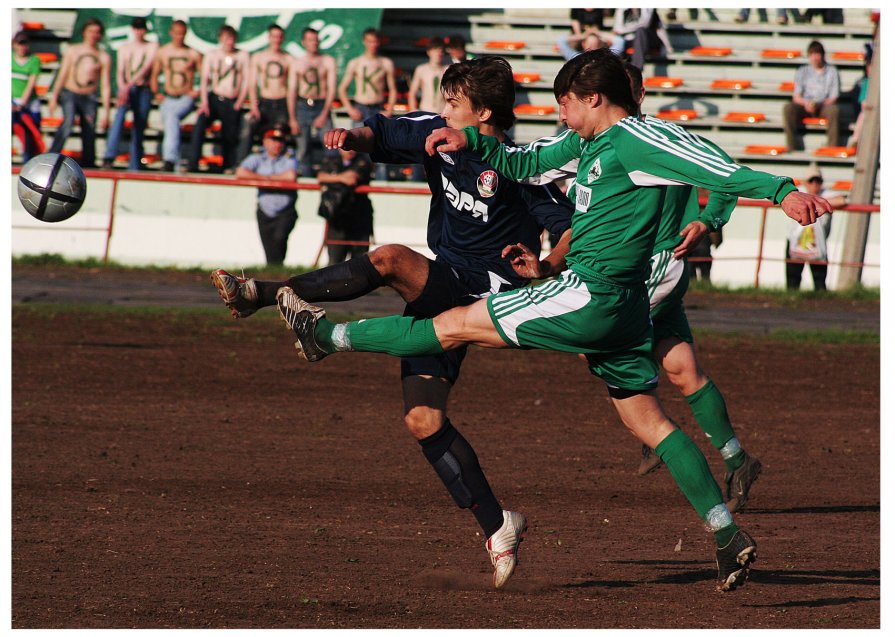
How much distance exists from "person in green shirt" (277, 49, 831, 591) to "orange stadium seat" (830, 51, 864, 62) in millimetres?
18494

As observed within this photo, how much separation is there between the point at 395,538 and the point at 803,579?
2.24 metres

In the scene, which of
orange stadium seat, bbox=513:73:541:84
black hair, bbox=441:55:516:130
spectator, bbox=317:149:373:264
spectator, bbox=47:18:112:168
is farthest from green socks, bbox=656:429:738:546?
orange stadium seat, bbox=513:73:541:84

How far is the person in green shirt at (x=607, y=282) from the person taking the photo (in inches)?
219

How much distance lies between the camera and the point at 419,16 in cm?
2472

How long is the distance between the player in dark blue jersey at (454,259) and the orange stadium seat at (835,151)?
644 inches

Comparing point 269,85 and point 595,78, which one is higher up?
point 595,78

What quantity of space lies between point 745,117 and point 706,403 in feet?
52.3

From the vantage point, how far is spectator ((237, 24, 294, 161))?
21281mm

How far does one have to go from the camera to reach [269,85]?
2136 centimetres

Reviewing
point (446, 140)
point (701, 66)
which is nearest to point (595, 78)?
point (446, 140)

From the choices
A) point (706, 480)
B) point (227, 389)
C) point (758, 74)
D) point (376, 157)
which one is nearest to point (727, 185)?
point (706, 480)

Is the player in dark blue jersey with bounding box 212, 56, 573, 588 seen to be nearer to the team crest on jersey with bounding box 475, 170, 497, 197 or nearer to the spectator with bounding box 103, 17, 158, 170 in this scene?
the team crest on jersey with bounding box 475, 170, 497, 197

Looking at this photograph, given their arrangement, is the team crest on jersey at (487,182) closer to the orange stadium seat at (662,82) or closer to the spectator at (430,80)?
the spectator at (430,80)

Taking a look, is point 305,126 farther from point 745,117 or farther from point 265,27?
point 745,117
